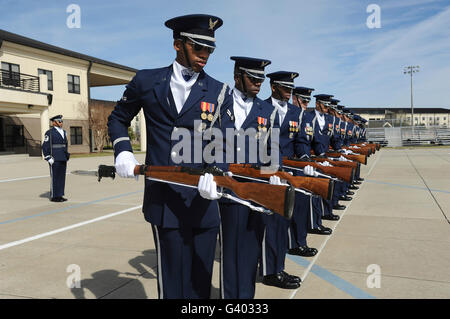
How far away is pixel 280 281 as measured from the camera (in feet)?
11.9

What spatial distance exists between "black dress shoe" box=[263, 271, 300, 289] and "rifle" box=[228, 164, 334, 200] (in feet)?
3.34

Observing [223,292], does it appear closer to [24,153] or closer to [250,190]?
[250,190]

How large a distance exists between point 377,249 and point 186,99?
11.6 ft

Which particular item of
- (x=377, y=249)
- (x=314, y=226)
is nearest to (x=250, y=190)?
(x=377, y=249)

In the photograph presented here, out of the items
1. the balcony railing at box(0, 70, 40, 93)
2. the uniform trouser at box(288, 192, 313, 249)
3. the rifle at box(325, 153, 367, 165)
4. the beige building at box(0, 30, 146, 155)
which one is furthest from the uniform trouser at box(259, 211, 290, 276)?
the balcony railing at box(0, 70, 40, 93)

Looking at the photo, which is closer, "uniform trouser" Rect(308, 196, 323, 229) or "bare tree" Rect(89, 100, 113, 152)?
"uniform trouser" Rect(308, 196, 323, 229)

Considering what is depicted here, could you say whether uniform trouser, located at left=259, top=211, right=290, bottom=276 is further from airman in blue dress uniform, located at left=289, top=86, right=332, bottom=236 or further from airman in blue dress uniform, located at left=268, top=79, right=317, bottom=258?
airman in blue dress uniform, located at left=289, top=86, right=332, bottom=236

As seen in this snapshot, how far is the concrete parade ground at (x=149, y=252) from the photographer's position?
3527mm

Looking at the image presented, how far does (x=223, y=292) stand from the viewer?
9.77 feet

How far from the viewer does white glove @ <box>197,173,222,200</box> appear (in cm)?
206

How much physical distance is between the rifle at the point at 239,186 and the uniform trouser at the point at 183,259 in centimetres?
33

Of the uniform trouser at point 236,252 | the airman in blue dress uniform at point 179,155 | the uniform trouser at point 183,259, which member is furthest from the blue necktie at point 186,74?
the uniform trouser at point 236,252

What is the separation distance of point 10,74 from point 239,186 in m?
26.0

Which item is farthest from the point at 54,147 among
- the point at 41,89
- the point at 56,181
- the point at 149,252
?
the point at 41,89
